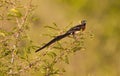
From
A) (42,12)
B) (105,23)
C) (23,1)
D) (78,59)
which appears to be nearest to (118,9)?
(105,23)

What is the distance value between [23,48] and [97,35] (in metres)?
7.06

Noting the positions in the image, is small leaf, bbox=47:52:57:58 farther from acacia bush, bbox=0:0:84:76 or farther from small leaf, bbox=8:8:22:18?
small leaf, bbox=8:8:22:18

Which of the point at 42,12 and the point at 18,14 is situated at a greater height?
the point at 42,12

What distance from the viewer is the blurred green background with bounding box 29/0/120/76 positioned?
11.4 metres

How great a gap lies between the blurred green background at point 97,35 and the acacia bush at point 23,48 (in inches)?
193

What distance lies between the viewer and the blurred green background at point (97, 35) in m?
11.4

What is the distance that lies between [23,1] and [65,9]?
8.58 metres

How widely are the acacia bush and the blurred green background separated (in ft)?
16.1

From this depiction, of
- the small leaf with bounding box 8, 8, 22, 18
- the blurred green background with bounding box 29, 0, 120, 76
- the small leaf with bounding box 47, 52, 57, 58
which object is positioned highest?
the blurred green background with bounding box 29, 0, 120, 76

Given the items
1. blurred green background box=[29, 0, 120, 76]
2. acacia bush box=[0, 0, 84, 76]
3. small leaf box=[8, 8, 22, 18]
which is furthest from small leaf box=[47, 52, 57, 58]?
blurred green background box=[29, 0, 120, 76]

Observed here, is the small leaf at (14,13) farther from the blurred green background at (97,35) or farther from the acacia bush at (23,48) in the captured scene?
the blurred green background at (97,35)

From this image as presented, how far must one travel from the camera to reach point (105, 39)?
488 inches

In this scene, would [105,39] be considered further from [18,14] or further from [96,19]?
[18,14]

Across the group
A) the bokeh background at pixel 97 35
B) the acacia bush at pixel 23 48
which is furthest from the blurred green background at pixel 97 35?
the acacia bush at pixel 23 48
